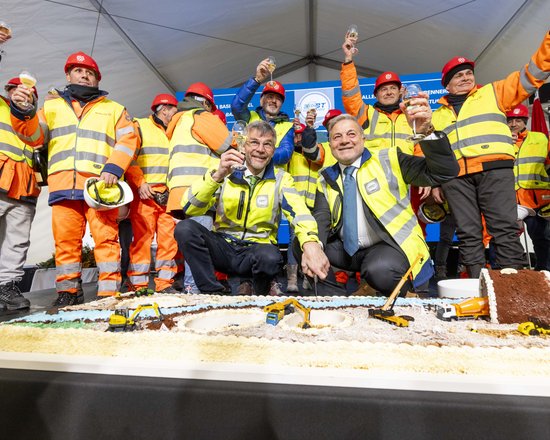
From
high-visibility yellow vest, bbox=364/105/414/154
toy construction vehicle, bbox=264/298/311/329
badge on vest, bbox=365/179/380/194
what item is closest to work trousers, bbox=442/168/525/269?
high-visibility yellow vest, bbox=364/105/414/154

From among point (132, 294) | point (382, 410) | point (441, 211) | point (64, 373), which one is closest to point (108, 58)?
point (132, 294)

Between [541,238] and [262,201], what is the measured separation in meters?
3.26

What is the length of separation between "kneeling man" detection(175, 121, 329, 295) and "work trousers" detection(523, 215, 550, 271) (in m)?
3.08

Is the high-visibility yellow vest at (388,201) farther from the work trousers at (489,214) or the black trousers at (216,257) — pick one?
the work trousers at (489,214)

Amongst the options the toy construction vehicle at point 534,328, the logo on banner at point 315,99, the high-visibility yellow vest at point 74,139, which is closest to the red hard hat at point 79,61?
the high-visibility yellow vest at point 74,139

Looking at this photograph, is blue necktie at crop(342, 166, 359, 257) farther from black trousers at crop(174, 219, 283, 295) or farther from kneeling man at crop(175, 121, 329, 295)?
black trousers at crop(174, 219, 283, 295)

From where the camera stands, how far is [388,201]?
190cm

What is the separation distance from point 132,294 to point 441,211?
2.40 metres

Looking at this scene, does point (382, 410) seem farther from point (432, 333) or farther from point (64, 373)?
point (64, 373)

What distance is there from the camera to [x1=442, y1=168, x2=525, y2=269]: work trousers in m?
2.29

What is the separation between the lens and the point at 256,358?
73cm

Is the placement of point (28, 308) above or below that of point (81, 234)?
below

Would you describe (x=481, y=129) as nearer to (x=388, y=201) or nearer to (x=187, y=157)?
(x=388, y=201)

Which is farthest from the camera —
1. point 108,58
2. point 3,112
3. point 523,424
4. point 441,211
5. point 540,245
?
point 108,58
